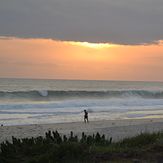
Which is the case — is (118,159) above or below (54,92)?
below

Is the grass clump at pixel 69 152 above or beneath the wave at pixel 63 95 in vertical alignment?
beneath

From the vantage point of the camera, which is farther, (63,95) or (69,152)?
(63,95)

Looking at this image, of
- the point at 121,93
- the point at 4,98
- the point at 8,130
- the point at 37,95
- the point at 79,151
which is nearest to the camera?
the point at 79,151

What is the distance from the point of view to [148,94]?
228 feet

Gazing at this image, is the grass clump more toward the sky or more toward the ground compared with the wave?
more toward the ground

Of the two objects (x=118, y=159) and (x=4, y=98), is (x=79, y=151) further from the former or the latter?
(x=4, y=98)

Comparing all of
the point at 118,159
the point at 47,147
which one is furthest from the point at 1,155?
the point at 118,159

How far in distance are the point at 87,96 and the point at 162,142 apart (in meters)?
50.5

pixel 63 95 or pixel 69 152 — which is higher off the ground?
pixel 63 95

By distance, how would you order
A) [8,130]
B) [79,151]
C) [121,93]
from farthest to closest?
[121,93], [8,130], [79,151]

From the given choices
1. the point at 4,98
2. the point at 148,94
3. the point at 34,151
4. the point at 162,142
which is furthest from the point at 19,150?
the point at 148,94

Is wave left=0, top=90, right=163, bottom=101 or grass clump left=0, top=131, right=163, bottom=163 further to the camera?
wave left=0, top=90, right=163, bottom=101

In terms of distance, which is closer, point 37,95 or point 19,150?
point 19,150

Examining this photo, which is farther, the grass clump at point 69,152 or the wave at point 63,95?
the wave at point 63,95
